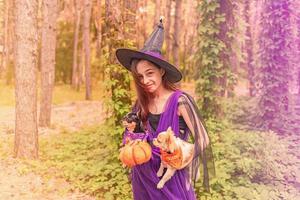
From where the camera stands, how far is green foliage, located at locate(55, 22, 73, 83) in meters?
25.4

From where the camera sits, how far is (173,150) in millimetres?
2545

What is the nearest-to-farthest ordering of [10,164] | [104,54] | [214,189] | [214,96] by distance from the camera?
[214,189]
[104,54]
[10,164]
[214,96]

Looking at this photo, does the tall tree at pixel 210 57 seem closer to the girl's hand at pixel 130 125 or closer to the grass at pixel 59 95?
the girl's hand at pixel 130 125

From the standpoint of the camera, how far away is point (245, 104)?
584 inches

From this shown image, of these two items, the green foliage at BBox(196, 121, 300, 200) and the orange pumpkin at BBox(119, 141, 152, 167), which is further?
the green foliage at BBox(196, 121, 300, 200)

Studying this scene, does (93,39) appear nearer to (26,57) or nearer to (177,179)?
(26,57)

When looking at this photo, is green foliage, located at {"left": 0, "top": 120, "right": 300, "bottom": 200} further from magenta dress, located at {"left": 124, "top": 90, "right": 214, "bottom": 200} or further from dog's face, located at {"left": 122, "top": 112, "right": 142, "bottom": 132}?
dog's face, located at {"left": 122, "top": 112, "right": 142, "bottom": 132}

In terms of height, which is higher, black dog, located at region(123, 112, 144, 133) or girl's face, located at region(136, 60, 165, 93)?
girl's face, located at region(136, 60, 165, 93)

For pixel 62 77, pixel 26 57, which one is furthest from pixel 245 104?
pixel 62 77

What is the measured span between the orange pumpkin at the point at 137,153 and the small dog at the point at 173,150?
103 mm

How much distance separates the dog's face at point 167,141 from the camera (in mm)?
2535

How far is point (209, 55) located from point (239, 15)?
131 cm

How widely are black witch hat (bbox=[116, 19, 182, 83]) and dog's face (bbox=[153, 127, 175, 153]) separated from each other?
44 centimetres

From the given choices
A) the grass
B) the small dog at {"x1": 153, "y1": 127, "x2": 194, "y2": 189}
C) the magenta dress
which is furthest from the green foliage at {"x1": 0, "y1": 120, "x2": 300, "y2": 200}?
the grass
